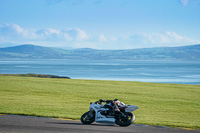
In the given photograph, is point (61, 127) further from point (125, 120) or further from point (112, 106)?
point (125, 120)

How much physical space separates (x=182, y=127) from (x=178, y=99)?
37.7 feet

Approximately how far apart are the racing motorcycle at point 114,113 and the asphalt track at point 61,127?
24 cm

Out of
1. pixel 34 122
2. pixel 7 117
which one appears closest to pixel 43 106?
pixel 7 117

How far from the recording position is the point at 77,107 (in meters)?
17.9

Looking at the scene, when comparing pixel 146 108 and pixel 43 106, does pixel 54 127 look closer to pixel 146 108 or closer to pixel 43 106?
pixel 43 106

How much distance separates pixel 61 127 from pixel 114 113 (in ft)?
6.73

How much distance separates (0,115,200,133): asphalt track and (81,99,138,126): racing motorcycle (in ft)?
0.79

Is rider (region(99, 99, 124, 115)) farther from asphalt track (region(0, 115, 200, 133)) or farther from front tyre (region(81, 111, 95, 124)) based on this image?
front tyre (region(81, 111, 95, 124))

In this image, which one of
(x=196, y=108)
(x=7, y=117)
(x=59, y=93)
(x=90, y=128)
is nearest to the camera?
(x=90, y=128)

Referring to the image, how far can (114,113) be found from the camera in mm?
11609

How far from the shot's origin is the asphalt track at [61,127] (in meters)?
10.7

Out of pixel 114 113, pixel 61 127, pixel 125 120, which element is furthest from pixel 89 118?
pixel 125 120

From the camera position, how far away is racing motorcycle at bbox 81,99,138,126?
11.5m

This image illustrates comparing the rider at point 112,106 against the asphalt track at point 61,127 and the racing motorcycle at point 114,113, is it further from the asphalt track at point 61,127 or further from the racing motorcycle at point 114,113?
the asphalt track at point 61,127
